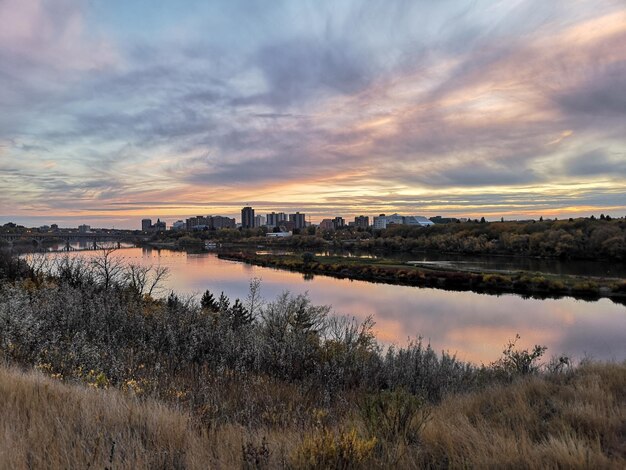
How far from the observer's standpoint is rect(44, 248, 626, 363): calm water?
20.8 m

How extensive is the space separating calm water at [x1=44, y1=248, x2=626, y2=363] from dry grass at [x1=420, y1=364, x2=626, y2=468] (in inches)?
418

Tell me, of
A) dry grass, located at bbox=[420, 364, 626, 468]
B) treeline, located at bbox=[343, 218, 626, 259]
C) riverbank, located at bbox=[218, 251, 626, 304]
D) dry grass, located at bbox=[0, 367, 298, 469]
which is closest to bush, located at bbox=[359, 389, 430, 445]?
dry grass, located at bbox=[420, 364, 626, 468]

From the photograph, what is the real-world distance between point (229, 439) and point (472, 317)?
88.6 ft

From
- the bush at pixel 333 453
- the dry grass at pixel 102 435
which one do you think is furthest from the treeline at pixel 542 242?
the dry grass at pixel 102 435

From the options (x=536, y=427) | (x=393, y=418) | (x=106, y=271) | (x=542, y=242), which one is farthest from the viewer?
(x=542, y=242)

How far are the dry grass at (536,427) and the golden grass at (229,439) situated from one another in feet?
0.04

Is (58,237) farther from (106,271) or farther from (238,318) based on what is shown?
(238,318)

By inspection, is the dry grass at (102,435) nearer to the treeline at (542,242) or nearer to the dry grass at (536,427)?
the dry grass at (536,427)

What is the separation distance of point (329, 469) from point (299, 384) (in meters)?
Answer: 4.14

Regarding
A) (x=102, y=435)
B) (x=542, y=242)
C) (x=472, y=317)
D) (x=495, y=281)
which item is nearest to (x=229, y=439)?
(x=102, y=435)

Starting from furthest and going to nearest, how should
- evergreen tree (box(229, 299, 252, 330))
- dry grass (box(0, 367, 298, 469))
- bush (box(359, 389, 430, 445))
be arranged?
evergreen tree (box(229, 299, 252, 330)) → bush (box(359, 389, 430, 445)) → dry grass (box(0, 367, 298, 469))

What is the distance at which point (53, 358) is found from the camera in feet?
21.0

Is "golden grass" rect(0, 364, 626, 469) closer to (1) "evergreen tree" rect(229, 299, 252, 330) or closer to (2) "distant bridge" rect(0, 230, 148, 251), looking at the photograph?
(1) "evergreen tree" rect(229, 299, 252, 330)

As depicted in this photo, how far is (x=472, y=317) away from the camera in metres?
27.9
